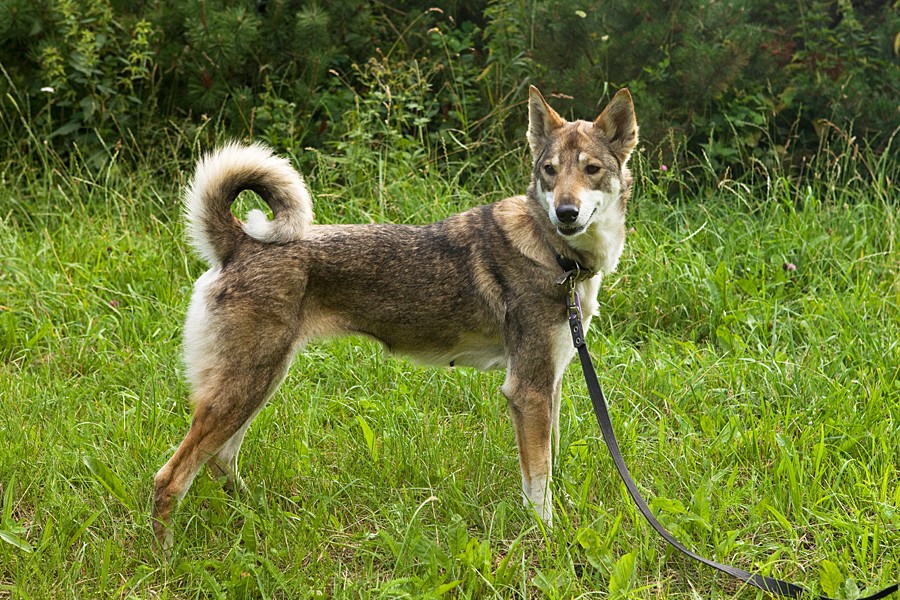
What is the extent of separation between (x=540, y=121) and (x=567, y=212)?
595mm

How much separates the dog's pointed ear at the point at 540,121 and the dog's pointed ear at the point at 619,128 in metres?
0.17

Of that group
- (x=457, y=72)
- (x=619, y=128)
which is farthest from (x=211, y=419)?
(x=457, y=72)

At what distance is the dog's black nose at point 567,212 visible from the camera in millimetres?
3229

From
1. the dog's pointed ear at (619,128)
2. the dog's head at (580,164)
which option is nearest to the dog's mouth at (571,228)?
the dog's head at (580,164)

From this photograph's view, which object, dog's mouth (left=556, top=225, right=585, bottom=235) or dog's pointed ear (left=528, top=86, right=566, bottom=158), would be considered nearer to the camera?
dog's mouth (left=556, top=225, right=585, bottom=235)

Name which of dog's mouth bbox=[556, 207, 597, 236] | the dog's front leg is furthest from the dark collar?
the dog's front leg

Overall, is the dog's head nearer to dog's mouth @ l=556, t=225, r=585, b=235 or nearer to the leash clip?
dog's mouth @ l=556, t=225, r=585, b=235

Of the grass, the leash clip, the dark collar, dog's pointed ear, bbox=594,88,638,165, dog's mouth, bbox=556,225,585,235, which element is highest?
dog's pointed ear, bbox=594,88,638,165

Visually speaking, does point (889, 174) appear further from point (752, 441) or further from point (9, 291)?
point (9, 291)

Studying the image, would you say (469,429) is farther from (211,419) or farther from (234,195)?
(234,195)

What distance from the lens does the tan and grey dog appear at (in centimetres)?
326

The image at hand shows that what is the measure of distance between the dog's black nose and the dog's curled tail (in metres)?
Result: 0.98

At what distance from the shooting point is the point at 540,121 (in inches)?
144

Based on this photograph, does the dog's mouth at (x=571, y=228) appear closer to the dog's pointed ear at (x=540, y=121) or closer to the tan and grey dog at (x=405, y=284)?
the tan and grey dog at (x=405, y=284)
